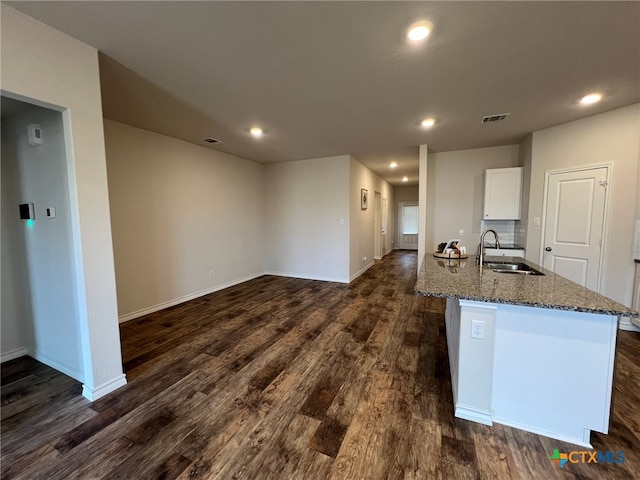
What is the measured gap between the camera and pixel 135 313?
357 centimetres

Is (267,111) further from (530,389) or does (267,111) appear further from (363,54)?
(530,389)

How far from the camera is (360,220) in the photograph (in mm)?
5906

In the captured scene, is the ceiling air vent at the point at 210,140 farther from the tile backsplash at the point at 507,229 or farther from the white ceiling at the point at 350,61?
the tile backsplash at the point at 507,229

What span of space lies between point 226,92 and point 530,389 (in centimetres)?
342

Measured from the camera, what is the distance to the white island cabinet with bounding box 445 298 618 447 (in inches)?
59.7

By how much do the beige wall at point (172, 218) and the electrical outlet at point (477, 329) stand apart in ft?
13.1

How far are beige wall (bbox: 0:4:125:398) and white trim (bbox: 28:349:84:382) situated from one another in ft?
1.20

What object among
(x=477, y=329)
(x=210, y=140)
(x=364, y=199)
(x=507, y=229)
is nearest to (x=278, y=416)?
(x=477, y=329)

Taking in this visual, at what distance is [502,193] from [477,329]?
352 centimetres

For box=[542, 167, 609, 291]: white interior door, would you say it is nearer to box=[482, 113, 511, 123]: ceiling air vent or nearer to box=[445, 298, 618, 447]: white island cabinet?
box=[482, 113, 511, 123]: ceiling air vent

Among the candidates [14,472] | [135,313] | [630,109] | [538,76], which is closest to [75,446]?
[14,472]

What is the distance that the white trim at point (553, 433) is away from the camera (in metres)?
1.55

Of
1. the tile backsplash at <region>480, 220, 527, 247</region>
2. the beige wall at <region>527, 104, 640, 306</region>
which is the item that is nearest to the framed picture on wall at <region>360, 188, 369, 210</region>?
the tile backsplash at <region>480, 220, 527, 247</region>

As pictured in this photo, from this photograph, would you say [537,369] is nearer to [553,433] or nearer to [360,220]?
[553,433]
